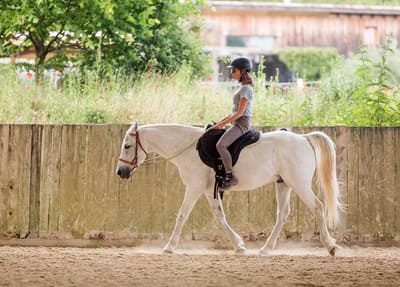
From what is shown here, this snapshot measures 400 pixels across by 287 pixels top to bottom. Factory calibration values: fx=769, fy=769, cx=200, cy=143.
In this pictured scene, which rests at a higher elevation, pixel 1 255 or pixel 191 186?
pixel 191 186

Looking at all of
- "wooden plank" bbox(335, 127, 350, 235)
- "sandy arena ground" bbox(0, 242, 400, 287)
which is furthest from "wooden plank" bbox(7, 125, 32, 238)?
"wooden plank" bbox(335, 127, 350, 235)

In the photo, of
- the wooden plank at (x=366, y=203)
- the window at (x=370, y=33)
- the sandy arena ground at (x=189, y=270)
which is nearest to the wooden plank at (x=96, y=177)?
the sandy arena ground at (x=189, y=270)

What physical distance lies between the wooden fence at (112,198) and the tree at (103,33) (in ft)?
12.9

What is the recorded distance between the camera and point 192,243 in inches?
456

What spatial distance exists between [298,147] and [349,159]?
1.74 metres

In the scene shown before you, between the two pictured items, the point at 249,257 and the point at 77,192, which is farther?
the point at 77,192

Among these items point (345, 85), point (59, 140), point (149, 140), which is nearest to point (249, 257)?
point (149, 140)

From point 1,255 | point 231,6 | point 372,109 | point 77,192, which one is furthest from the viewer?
point 231,6

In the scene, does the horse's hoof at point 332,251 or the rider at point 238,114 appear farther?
the horse's hoof at point 332,251

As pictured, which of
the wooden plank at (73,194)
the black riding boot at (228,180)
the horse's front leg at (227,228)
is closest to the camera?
the black riding boot at (228,180)

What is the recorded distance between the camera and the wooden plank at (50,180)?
1156cm

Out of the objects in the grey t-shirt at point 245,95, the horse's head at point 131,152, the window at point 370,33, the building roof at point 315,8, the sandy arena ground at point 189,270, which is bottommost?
the sandy arena ground at point 189,270

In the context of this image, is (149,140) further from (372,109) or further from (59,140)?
(372,109)

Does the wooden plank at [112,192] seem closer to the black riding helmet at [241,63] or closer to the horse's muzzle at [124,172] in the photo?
the horse's muzzle at [124,172]
